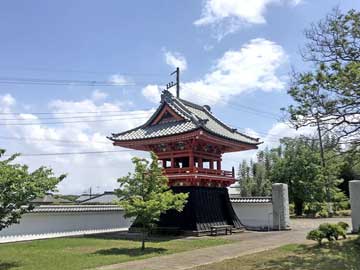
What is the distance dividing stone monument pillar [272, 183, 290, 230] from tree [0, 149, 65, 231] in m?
16.4

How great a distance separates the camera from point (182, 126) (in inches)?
875

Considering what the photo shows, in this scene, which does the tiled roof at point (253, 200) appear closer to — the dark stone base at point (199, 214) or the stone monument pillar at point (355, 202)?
the dark stone base at point (199, 214)

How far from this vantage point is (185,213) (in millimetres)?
21812

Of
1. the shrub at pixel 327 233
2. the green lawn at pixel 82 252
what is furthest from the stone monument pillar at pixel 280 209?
the shrub at pixel 327 233

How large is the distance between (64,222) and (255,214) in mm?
13134

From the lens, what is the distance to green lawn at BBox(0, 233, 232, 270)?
12.2 m

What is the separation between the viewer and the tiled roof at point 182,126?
71.9 feet

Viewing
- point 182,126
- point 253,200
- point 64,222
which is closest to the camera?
point 182,126

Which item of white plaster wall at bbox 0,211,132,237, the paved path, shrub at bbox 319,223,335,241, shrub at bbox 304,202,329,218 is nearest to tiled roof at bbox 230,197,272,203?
white plaster wall at bbox 0,211,132,237

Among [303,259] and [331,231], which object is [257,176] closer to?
[331,231]

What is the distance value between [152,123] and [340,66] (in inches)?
564

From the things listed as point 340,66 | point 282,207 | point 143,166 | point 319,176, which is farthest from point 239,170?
point 340,66

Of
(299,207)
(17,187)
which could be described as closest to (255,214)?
(299,207)

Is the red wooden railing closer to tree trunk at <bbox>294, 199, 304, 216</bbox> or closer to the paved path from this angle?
the paved path
